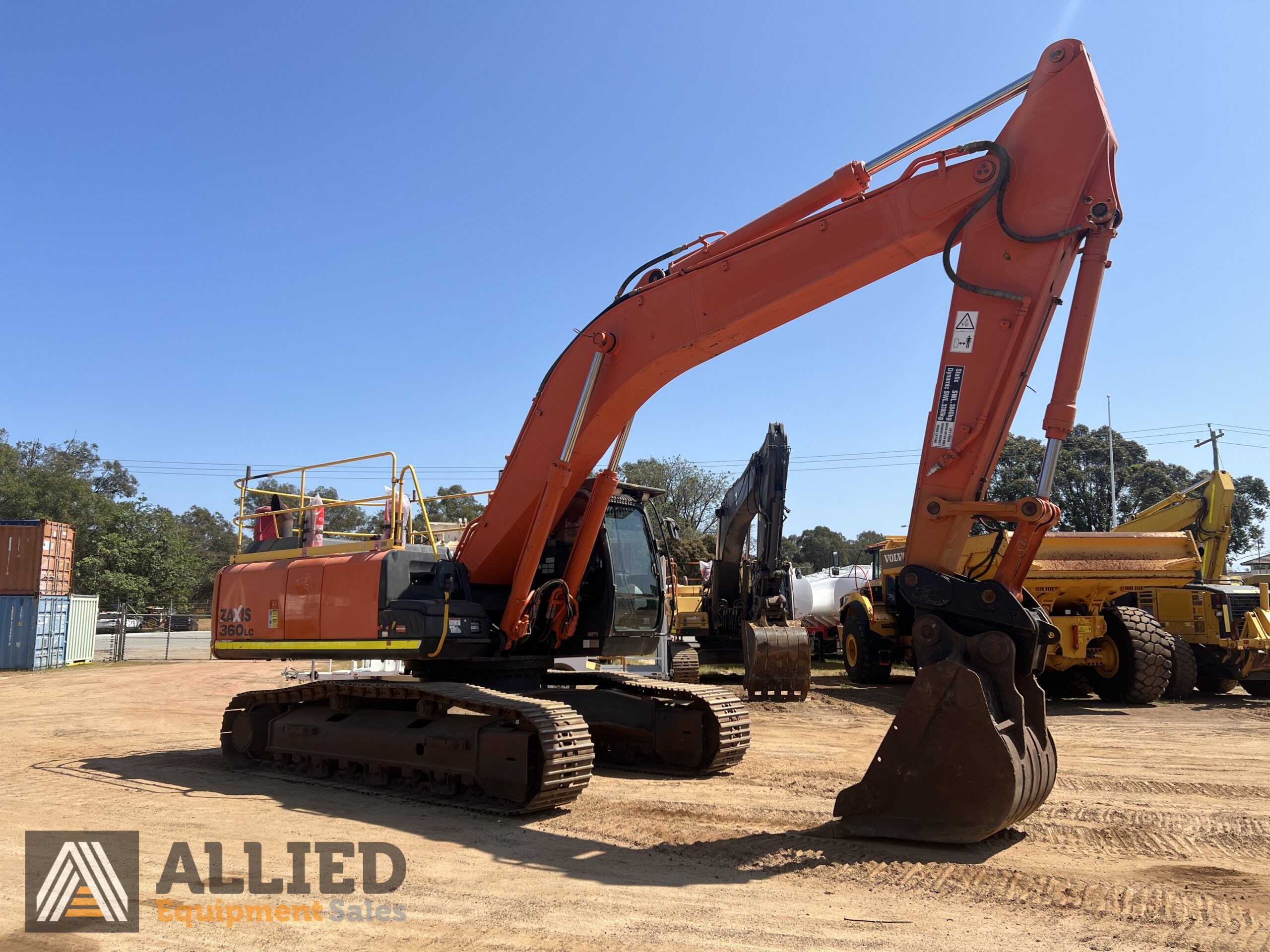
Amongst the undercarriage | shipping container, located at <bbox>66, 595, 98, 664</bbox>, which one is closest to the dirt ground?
the undercarriage

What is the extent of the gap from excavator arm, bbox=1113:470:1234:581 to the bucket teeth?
49.0 feet

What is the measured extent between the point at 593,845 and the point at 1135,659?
37.7 ft

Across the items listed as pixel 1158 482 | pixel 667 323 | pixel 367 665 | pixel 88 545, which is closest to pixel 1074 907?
pixel 667 323

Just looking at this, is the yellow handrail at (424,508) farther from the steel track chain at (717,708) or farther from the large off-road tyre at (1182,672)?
the large off-road tyre at (1182,672)

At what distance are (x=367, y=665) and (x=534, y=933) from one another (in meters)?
16.5

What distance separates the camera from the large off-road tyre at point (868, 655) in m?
18.1

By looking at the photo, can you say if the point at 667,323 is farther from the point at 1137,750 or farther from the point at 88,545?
the point at 88,545

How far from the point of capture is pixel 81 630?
85.5 ft

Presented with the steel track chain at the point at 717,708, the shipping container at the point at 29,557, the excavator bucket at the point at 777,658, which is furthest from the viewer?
the shipping container at the point at 29,557

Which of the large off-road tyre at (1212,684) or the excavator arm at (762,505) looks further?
the large off-road tyre at (1212,684)

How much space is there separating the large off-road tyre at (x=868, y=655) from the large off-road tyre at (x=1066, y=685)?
3.06 meters

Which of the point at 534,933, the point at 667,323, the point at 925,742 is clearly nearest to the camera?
the point at 534,933

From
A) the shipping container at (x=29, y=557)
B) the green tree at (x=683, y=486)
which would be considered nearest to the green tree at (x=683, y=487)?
the green tree at (x=683, y=486)

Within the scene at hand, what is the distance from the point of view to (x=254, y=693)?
9531mm
